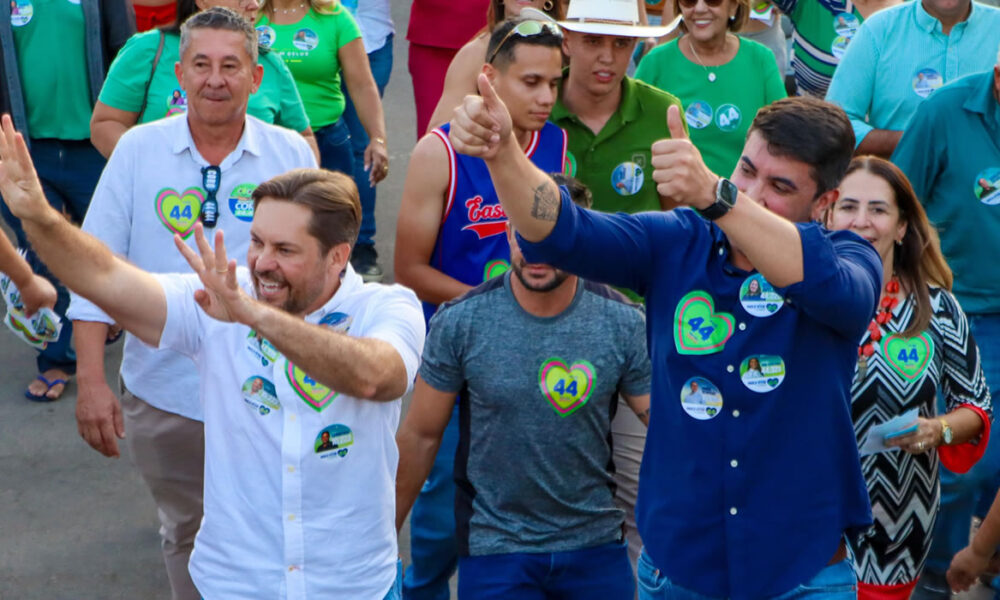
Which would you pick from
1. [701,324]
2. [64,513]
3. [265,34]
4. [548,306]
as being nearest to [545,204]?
[701,324]

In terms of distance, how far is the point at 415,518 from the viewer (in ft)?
16.2

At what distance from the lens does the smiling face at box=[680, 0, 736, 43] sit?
6.28 metres

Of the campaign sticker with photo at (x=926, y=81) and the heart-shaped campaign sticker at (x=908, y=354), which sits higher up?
the campaign sticker with photo at (x=926, y=81)

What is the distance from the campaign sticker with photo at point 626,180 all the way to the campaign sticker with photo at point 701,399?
6.63 feet

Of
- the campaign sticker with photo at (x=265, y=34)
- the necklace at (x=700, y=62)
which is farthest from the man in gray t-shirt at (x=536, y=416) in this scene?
the campaign sticker with photo at (x=265, y=34)

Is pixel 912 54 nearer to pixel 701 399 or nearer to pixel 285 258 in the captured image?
pixel 701 399

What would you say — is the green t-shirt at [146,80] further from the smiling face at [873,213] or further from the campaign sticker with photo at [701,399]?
the campaign sticker with photo at [701,399]

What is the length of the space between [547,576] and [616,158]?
175 centimetres

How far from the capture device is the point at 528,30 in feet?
16.0

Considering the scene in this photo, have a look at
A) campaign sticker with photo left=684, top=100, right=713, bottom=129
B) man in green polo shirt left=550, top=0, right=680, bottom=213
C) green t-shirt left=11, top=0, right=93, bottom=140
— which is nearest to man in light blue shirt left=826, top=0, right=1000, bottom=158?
campaign sticker with photo left=684, top=100, right=713, bottom=129

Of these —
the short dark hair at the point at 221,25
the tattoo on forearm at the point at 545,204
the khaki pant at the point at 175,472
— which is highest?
the tattoo on forearm at the point at 545,204

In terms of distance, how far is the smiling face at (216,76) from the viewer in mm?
4789

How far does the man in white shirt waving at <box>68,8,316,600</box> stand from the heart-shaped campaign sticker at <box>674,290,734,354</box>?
1962 mm

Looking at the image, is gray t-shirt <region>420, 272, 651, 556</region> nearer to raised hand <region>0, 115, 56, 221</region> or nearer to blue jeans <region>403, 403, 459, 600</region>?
blue jeans <region>403, 403, 459, 600</region>
